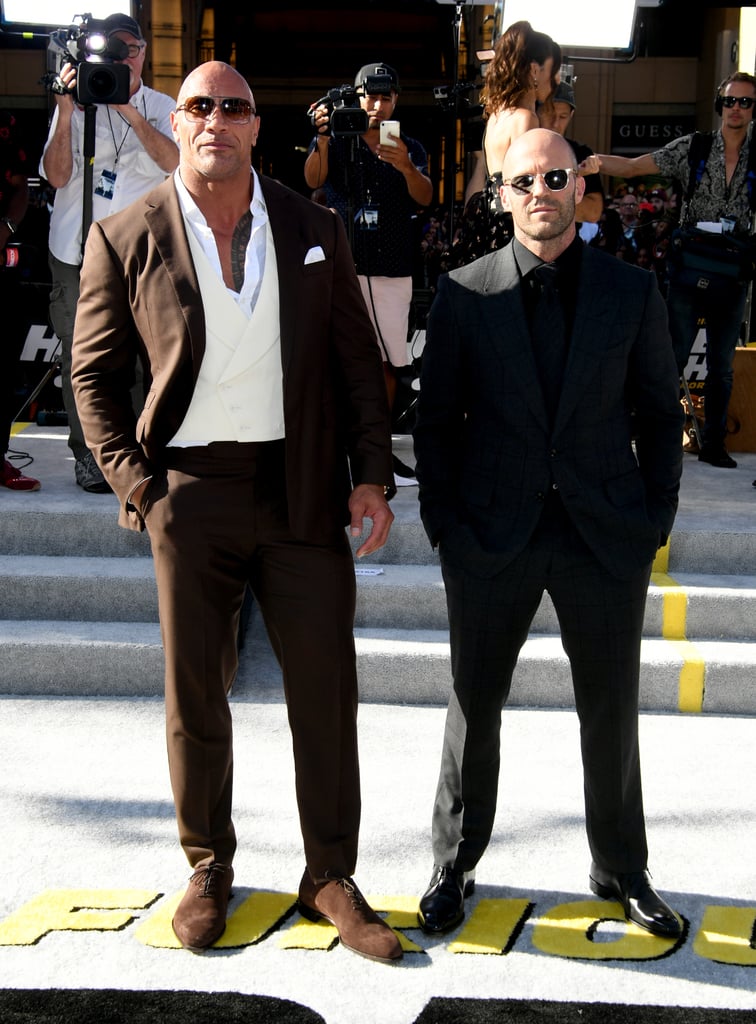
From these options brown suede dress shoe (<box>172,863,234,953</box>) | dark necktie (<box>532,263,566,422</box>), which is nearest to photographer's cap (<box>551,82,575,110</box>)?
dark necktie (<box>532,263,566,422</box>)

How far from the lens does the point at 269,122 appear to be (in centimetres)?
1961

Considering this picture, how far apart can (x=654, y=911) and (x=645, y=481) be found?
3.65 feet

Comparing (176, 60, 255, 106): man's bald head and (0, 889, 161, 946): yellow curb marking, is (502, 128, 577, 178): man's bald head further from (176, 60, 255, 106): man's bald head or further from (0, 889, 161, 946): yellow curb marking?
(0, 889, 161, 946): yellow curb marking

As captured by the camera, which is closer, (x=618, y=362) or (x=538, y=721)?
(x=618, y=362)

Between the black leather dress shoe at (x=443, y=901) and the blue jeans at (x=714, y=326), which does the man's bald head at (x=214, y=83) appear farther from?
the blue jeans at (x=714, y=326)

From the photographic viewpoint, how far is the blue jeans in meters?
6.88

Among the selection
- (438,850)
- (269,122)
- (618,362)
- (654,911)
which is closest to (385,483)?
(618,362)

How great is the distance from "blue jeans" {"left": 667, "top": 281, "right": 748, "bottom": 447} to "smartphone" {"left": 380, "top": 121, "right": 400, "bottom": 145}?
196 centimetres

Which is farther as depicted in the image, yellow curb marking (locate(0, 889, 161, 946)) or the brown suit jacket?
yellow curb marking (locate(0, 889, 161, 946))

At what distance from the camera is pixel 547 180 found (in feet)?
9.73

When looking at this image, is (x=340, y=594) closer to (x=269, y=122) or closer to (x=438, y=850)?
(x=438, y=850)

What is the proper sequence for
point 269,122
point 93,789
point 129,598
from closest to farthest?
point 93,789 < point 129,598 < point 269,122

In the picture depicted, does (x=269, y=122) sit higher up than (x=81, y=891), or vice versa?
(x=269, y=122)

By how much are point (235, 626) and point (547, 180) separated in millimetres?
1384
